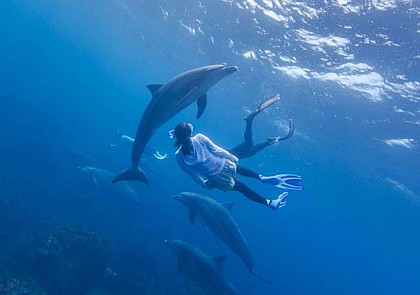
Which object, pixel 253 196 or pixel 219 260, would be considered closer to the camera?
pixel 253 196

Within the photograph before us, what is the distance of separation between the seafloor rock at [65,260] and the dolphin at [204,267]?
2848mm

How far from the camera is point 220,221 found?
12.0 meters

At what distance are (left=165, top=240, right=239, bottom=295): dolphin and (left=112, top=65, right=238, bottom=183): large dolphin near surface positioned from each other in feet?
18.9

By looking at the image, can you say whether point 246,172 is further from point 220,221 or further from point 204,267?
point 204,267

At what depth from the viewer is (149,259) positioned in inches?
619

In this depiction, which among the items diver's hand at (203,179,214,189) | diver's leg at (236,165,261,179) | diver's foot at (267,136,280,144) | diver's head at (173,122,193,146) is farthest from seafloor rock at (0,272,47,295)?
diver's foot at (267,136,280,144)

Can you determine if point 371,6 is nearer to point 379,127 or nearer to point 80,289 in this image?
point 379,127

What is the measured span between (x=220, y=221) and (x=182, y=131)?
6.94 m

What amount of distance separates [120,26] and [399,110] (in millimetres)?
33867

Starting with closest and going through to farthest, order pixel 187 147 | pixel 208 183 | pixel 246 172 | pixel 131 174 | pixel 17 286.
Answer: pixel 187 147, pixel 208 183, pixel 246 172, pixel 17 286, pixel 131 174

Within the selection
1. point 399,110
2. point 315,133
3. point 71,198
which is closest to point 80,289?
point 71,198

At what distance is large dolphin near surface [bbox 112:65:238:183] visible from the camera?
658 centimetres

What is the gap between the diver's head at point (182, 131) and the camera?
5.75 m

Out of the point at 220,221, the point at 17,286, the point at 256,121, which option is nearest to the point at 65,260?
the point at 17,286
